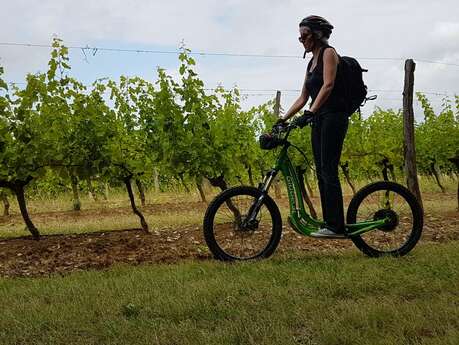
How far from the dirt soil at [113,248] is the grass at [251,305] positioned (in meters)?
1.27

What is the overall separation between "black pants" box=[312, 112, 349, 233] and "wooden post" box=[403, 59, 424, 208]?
419cm

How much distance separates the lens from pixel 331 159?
469 centimetres

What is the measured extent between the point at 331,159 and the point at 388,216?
0.88 metres

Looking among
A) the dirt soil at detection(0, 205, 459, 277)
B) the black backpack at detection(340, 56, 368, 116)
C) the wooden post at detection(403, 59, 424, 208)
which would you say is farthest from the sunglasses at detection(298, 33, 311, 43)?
the wooden post at detection(403, 59, 424, 208)

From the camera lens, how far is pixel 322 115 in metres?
4.73

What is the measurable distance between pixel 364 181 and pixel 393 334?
89.2 feet

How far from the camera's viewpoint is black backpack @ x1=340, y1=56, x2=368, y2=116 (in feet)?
15.5

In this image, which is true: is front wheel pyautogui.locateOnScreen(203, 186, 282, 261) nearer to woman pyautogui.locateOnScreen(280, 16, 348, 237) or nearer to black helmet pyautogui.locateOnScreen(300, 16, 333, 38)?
woman pyautogui.locateOnScreen(280, 16, 348, 237)

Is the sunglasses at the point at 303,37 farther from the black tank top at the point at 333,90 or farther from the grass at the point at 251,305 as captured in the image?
the grass at the point at 251,305

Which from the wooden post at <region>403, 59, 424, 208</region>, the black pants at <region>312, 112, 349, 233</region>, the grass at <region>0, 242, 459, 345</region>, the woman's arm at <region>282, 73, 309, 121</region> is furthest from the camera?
the wooden post at <region>403, 59, 424, 208</region>

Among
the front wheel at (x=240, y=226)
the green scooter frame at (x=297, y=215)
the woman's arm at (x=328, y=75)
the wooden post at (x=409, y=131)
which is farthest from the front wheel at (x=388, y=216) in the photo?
the wooden post at (x=409, y=131)

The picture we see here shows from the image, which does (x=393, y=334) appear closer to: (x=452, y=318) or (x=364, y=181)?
(x=452, y=318)

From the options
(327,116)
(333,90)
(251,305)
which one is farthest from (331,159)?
(251,305)

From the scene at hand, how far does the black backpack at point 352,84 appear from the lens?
4.72 metres
